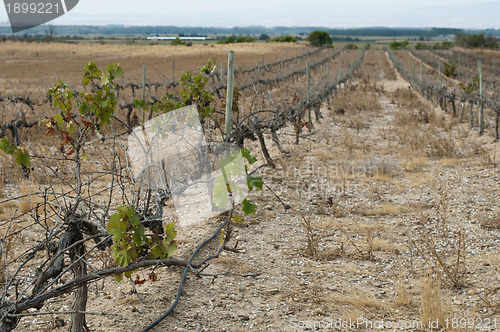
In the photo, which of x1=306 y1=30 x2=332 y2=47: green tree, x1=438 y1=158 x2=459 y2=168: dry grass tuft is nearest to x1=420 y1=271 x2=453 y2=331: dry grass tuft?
x1=438 y1=158 x2=459 y2=168: dry grass tuft

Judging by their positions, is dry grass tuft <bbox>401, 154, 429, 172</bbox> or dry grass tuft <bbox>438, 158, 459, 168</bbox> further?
dry grass tuft <bbox>438, 158, 459, 168</bbox>

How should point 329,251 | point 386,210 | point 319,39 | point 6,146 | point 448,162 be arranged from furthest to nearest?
point 319,39 → point 448,162 → point 386,210 → point 329,251 → point 6,146

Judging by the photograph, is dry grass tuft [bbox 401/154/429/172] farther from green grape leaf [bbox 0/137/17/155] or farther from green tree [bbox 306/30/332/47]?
green tree [bbox 306/30/332/47]

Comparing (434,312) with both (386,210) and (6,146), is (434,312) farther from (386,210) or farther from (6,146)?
(6,146)

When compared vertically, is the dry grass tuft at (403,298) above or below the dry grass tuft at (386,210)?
above

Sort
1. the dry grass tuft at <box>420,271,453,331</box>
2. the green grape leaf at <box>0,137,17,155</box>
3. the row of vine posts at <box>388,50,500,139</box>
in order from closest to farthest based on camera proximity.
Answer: the green grape leaf at <box>0,137,17,155</box>
the dry grass tuft at <box>420,271,453,331</box>
the row of vine posts at <box>388,50,500,139</box>

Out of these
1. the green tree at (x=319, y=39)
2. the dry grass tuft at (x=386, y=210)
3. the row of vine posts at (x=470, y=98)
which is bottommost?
the dry grass tuft at (x=386, y=210)

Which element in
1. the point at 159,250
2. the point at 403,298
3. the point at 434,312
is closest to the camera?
the point at 159,250

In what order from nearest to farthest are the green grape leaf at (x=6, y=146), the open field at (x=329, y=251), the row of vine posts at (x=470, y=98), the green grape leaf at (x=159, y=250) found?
the green grape leaf at (x=159, y=250), the green grape leaf at (x=6, y=146), the open field at (x=329, y=251), the row of vine posts at (x=470, y=98)

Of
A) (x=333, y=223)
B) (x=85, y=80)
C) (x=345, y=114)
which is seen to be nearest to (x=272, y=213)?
(x=333, y=223)

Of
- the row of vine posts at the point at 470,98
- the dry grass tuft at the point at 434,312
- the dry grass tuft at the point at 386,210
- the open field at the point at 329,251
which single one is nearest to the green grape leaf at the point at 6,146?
the open field at the point at 329,251

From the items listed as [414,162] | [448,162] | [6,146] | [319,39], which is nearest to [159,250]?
[6,146]

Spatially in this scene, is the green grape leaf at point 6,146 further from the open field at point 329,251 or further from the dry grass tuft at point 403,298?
the dry grass tuft at point 403,298

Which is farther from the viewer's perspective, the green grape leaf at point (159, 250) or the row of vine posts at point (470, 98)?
the row of vine posts at point (470, 98)
